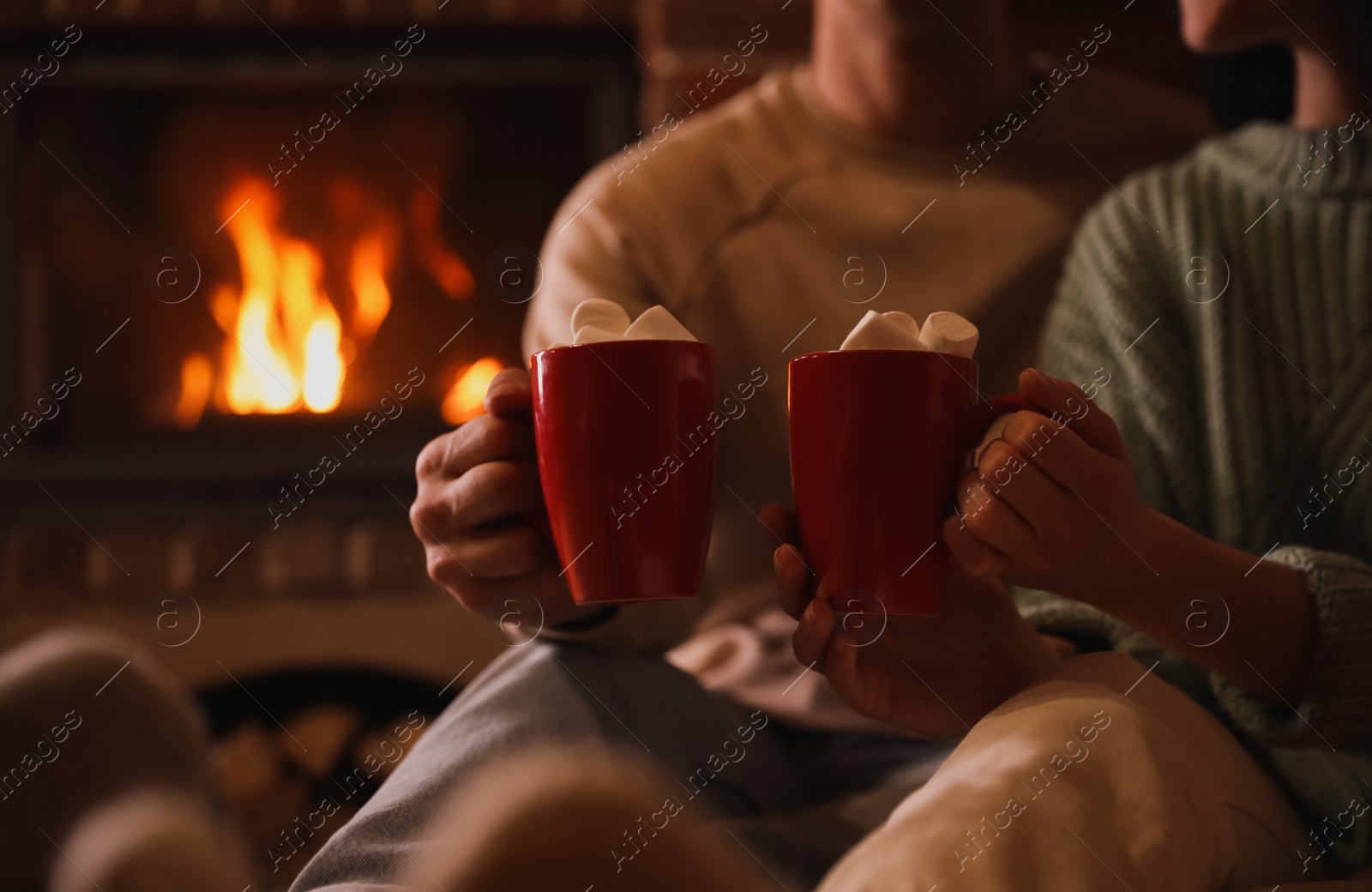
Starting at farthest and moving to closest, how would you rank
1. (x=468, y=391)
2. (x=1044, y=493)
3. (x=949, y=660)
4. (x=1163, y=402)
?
(x=468, y=391) → (x=1163, y=402) → (x=949, y=660) → (x=1044, y=493)

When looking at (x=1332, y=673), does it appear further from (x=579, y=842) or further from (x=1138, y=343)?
(x=579, y=842)

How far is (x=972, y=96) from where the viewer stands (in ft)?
3.18

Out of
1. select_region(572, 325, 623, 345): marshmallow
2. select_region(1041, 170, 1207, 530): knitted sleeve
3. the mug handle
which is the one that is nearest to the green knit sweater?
select_region(1041, 170, 1207, 530): knitted sleeve

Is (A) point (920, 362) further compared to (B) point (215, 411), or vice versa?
(B) point (215, 411)

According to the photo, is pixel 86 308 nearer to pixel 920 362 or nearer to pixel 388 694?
pixel 388 694

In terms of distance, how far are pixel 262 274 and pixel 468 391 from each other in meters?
0.36

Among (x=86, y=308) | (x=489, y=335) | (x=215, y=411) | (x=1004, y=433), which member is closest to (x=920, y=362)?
(x=1004, y=433)

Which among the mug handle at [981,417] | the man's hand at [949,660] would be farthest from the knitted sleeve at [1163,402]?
the mug handle at [981,417]

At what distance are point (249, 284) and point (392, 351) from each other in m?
0.23

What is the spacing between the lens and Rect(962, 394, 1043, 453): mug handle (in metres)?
0.52

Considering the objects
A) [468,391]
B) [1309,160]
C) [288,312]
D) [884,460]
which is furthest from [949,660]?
[288,312]

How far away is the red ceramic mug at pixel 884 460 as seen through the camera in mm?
512

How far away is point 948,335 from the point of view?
53 cm

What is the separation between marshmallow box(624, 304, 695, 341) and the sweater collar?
469 millimetres
